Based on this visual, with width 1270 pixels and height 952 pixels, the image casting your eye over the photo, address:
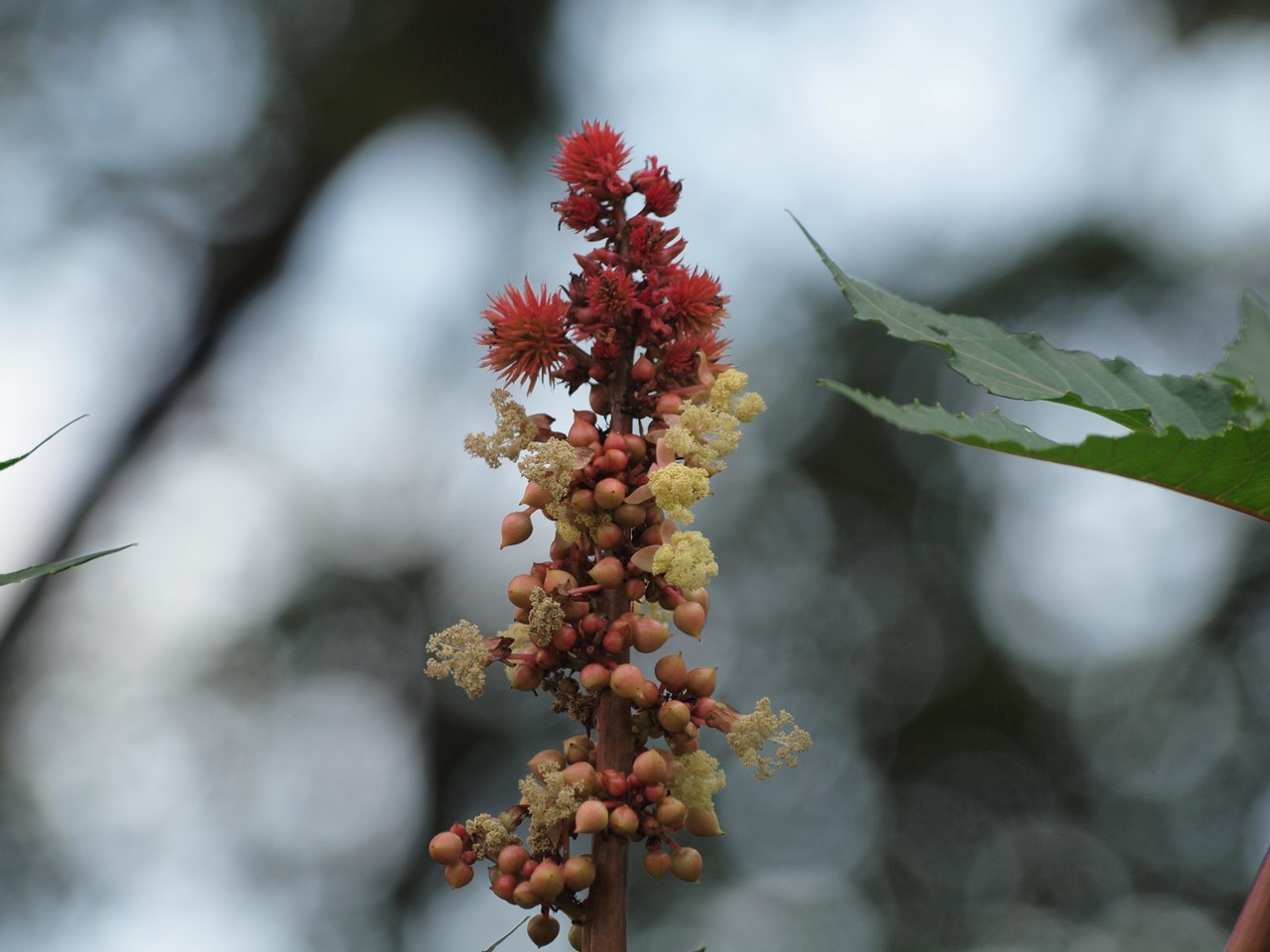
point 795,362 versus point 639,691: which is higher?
point 795,362

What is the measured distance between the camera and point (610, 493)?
659mm

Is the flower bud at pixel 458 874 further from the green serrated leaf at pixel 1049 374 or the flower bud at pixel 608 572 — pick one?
the green serrated leaf at pixel 1049 374

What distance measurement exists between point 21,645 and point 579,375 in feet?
7.00

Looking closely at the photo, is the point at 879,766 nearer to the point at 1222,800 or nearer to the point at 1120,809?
the point at 1120,809

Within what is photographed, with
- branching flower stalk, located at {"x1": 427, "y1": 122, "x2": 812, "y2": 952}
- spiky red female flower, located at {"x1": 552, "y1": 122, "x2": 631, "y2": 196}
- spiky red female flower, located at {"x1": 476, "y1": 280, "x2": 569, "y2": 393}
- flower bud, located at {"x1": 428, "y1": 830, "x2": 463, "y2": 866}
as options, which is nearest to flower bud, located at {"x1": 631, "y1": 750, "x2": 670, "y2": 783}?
branching flower stalk, located at {"x1": 427, "y1": 122, "x2": 812, "y2": 952}

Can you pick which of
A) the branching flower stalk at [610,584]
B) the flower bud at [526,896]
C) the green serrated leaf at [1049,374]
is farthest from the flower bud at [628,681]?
the green serrated leaf at [1049,374]

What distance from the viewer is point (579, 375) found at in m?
0.73

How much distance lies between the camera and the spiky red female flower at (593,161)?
75 cm

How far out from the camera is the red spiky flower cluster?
0.71 m

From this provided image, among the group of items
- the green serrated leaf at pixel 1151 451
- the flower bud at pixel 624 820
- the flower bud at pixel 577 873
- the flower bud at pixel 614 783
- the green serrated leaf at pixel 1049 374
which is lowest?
the flower bud at pixel 577 873

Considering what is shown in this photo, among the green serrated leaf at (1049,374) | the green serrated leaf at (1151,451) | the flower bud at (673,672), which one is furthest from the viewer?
the flower bud at (673,672)

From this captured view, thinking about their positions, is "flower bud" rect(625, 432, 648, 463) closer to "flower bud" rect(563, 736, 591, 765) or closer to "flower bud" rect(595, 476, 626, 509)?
"flower bud" rect(595, 476, 626, 509)

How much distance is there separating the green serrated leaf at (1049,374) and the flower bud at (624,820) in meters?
0.27

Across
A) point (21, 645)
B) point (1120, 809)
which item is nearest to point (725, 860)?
point (1120, 809)
